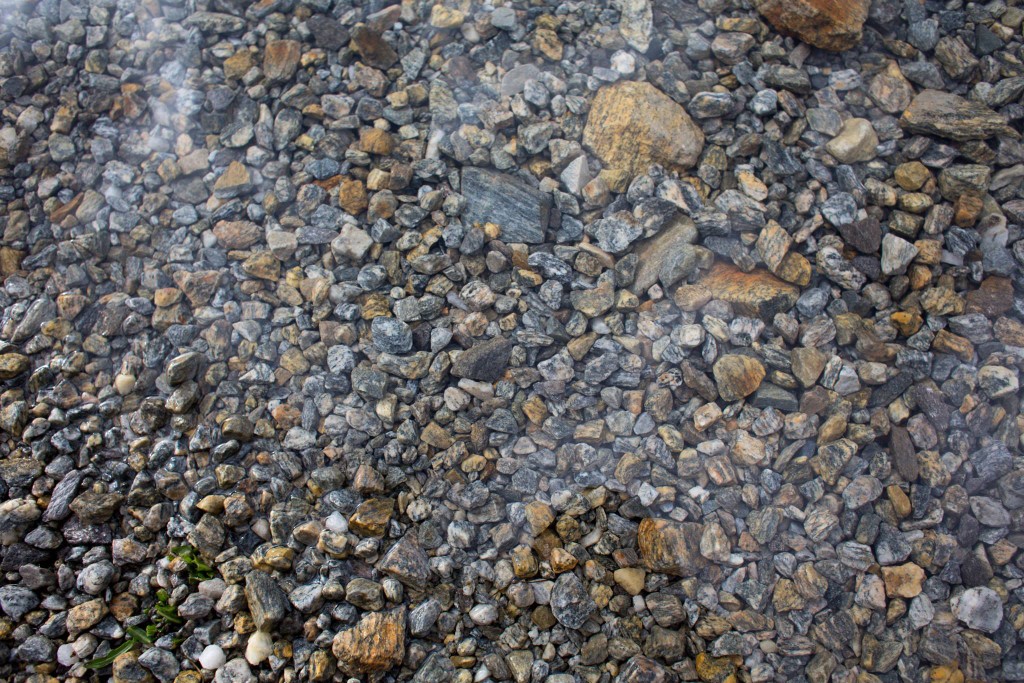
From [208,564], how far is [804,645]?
1805 millimetres

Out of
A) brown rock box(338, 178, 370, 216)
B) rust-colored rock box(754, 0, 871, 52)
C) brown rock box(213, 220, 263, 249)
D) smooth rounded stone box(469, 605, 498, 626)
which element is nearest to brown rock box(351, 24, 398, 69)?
brown rock box(338, 178, 370, 216)

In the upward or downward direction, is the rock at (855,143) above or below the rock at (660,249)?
above

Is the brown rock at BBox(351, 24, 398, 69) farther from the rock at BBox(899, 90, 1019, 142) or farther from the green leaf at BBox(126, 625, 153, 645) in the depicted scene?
the green leaf at BBox(126, 625, 153, 645)

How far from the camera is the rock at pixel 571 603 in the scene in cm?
207

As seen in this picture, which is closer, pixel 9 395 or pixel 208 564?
pixel 208 564

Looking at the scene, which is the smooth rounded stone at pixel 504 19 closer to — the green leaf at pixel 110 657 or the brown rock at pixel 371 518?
the brown rock at pixel 371 518

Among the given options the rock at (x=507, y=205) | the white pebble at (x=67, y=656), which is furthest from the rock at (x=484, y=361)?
the white pebble at (x=67, y=656)

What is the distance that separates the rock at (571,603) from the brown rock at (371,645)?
462 mm

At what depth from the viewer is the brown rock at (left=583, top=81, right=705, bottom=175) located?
2447mm

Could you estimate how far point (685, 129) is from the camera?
2.47 metres

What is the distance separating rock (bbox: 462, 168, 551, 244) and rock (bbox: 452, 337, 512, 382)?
0.38m

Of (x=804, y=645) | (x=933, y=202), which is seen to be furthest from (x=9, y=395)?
(x=933, y=202)

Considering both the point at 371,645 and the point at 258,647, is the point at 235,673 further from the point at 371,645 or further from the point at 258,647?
the point at 371,645

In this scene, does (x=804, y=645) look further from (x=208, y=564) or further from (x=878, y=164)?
(x=208, y=564)
